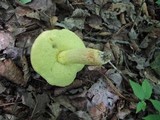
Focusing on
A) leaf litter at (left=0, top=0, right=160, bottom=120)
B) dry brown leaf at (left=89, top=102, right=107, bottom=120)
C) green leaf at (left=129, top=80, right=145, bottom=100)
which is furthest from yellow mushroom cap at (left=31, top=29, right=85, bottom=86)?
green leaf at (left=129, top=80, right=145, bottom=100)

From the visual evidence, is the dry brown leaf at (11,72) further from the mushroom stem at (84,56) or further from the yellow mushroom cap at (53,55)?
the mushroom stem at (84,56)

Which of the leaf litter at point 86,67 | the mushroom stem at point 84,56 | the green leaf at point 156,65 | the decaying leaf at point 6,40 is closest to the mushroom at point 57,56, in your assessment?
the mushroom stem at point 84,56

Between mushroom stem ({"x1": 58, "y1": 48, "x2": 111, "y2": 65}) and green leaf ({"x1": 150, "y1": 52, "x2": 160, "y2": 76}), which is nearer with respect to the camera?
mushroom stem ({"x1": 58, "y1": 48, "x2": 111, "y2": 65})

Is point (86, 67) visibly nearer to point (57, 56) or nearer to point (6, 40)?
point (57, 56)

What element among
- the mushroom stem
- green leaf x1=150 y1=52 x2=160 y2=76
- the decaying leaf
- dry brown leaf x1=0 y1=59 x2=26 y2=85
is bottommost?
green leaf x1=150 y1=52 x2=160 y2=76

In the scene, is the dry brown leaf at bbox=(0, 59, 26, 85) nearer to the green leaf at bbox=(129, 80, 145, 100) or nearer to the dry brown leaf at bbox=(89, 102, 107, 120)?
the dry brown leaf at bbox=(89, 102, 107, 120)

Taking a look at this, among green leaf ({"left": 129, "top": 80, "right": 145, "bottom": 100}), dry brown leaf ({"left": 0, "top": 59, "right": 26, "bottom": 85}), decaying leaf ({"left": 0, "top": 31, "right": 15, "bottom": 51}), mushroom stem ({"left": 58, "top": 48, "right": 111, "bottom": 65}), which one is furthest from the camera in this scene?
decaying leaf ({"left": 0, "top": 31, "right": 15, "bottom": 51})
